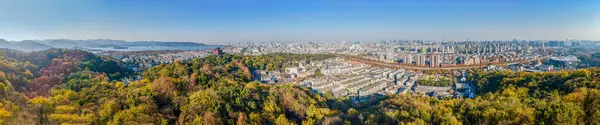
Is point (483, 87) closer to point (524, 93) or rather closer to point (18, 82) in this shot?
point (524, 93)

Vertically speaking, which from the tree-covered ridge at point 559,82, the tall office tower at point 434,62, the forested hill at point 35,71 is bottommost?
the tall office tower at point 434,62

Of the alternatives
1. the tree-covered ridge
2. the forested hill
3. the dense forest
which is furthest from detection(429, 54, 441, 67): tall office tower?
the forested hill

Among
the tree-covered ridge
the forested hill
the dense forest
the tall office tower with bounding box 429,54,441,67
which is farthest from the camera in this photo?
the tall office tower with bounding box 429,54,441,67

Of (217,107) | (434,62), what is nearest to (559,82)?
(217,107)

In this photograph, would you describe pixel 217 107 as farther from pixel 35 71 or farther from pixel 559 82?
pixel 559 82

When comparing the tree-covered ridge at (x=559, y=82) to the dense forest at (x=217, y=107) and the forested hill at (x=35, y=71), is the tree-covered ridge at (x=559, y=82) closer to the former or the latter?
the dense forest at (x=217, y=107)

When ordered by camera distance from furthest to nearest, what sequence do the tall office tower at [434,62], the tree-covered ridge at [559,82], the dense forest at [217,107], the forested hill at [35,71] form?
the tall office tower at [434,62] < the tree-covered ridge at [559,82] < the forested hill at [35,71] < the dense forest at [217,107]

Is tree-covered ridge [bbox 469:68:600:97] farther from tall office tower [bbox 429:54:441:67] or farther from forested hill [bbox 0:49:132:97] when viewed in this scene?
tall office tower [bbox 429:54:441:67]

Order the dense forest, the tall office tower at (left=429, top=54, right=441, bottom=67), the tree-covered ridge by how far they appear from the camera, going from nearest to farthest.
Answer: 1. the dense forest
2. the tree-covered ridge
3. the tall office tower at (left=429, top=54, right=441, bottom=67)

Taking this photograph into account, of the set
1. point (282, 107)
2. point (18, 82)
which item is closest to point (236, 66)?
point (282, 107)

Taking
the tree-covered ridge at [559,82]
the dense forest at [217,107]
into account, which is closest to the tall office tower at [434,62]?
the tree-covered ridge at [559,82]

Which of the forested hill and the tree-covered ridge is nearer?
the forested hill
